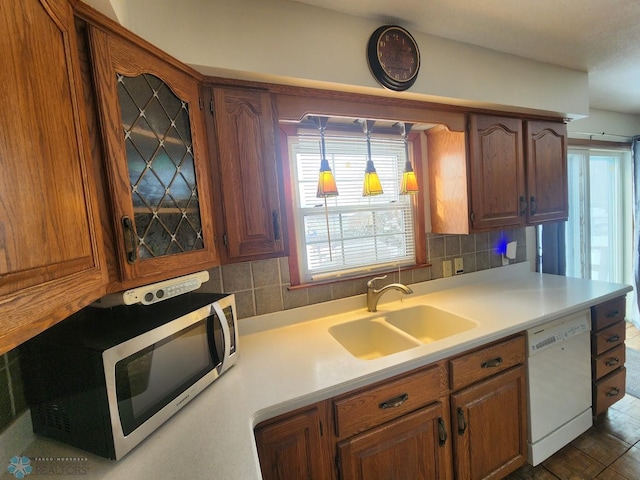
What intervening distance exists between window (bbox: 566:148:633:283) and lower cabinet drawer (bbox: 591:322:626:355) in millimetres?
1194

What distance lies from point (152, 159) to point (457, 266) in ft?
6.53

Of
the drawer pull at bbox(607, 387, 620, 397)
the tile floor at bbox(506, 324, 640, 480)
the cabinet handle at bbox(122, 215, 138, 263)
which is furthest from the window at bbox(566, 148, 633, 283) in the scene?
the cabinet handle at bbox(122, 215, 138, 263)

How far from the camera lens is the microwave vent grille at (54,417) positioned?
73 centimetres

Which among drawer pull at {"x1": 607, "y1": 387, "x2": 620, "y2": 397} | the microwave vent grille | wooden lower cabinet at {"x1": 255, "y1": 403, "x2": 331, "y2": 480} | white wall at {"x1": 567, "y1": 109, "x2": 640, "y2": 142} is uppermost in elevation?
white wall at {"x1": 567, "y1": 109, "x2": 640, "y2": 142}

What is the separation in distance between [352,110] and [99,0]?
3.18 ft

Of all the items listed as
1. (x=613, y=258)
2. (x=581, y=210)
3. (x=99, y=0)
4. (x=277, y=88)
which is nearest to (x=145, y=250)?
(x=99, y=0)

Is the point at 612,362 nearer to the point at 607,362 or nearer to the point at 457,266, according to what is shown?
the point at 607,362

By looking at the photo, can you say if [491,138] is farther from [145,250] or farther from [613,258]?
[613,258]

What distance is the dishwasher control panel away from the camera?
4.54 feet

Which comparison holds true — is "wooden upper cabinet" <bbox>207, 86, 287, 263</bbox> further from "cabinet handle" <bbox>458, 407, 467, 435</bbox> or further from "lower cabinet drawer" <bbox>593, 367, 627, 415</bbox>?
"lower cabinet drawer" <bbox>593, 367, 627, 415</bbox>

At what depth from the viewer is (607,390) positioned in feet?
5.59

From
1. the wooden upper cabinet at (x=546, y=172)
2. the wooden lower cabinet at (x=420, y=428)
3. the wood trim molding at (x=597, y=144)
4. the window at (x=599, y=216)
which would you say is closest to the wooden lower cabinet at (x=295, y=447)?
the wooden lower cabinet at (x=420, y=428)

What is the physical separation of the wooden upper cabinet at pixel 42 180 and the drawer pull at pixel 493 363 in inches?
60.0

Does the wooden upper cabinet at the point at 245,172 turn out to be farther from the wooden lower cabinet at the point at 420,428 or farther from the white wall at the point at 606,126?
the white wall at the point at 606,126
